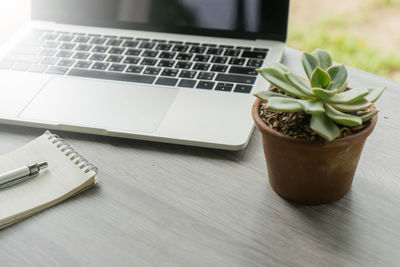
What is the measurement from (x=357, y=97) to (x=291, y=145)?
89mm

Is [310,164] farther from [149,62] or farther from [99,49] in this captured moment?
[99,49]

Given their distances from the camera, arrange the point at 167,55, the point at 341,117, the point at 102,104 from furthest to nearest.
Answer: the point at 167,55 → the point at 102,104 → the point at 341,117

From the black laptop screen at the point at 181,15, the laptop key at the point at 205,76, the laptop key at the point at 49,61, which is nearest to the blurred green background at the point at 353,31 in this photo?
the black laptop screen at the point at 181,15

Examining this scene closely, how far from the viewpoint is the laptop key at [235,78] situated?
2.61ft

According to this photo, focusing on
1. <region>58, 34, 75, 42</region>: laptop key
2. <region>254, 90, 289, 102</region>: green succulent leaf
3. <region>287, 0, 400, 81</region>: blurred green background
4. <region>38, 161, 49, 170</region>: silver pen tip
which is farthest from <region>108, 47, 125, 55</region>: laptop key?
<region>287, 0, 400, 81</region>: blurred green background

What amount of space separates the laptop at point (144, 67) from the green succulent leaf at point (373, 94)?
0.60ft

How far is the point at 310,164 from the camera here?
1.82 feet

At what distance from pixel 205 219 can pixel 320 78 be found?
0.22 metres

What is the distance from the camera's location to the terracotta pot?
53 cm

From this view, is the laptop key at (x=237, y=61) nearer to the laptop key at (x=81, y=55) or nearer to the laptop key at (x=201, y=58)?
the laptop key at (x=201, y=58)

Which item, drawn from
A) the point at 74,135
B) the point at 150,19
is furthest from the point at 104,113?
the point at 150,19

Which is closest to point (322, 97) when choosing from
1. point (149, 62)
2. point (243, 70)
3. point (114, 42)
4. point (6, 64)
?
point (243, 70)

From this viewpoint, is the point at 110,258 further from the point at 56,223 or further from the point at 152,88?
the point at 152,88

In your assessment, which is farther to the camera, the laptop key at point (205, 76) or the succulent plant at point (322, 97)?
the laptop key at point (205, 76)
